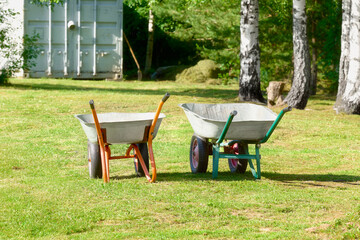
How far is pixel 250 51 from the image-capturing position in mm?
15594

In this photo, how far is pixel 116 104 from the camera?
14438 mm

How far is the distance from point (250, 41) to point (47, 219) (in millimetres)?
10857

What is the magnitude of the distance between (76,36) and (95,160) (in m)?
16.0

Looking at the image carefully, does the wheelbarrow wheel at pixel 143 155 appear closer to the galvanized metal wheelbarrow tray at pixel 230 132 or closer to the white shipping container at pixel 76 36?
the galvanized metal wheelbarrow tray at pixel 230 132

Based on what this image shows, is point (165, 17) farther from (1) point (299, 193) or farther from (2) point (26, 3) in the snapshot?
(1) point (299, 193)

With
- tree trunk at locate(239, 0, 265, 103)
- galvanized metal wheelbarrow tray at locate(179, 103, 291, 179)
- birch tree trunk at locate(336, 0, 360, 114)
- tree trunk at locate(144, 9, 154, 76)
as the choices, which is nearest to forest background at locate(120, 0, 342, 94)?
tree trunk at locate(144, 9, 154, 76)

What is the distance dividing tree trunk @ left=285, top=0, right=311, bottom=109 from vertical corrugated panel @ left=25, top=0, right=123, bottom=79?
31.0 ft

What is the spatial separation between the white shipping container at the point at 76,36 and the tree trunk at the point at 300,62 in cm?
949

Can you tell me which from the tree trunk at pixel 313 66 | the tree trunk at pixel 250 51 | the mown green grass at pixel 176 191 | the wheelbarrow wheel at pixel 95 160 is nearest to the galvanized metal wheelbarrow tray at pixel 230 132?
the mown green grass at pixel 176 191

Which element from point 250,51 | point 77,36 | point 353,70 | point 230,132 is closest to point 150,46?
point 77,36

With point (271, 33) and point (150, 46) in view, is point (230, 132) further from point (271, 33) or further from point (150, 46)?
point (150, 46)

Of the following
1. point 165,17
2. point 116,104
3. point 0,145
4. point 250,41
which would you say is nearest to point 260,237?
point 0,145

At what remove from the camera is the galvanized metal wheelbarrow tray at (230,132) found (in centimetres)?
704

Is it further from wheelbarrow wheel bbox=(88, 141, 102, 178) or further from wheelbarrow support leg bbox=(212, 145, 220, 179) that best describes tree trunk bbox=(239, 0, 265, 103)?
wheelbarrow wheel bbox=(88, 141, 102, 178)
